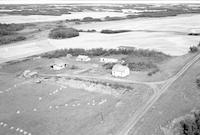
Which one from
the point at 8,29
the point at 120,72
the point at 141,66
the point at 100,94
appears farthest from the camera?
the point at 8,29

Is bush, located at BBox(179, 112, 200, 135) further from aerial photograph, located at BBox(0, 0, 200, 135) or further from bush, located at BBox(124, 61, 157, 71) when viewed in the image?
bush, located at BBox(124, 61, 157, 71)

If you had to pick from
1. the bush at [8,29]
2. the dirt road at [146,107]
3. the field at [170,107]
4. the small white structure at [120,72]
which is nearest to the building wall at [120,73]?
the small white structure at [120,72]

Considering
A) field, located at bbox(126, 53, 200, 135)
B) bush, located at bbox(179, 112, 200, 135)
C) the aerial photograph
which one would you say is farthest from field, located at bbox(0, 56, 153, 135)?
bush, located at bbox(179, 112, 200, 135)

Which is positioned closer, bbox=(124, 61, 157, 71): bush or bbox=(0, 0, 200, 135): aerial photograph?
bbox=(0, 0, 200, 135): aerial photograph

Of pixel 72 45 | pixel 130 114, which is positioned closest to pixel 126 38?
pixel 72 45

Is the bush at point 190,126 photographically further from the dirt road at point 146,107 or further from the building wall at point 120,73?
the building wall at point 120,73

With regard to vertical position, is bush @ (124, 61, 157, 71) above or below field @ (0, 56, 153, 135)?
above

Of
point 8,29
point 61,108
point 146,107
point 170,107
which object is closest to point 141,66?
point 146,107

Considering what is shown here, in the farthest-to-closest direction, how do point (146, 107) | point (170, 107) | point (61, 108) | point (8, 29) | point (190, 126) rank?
point (8, 29), point (61, 108), point (146, 107), point (170, 107), point (190, 126)

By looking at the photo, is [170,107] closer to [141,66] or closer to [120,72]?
[120,72]
